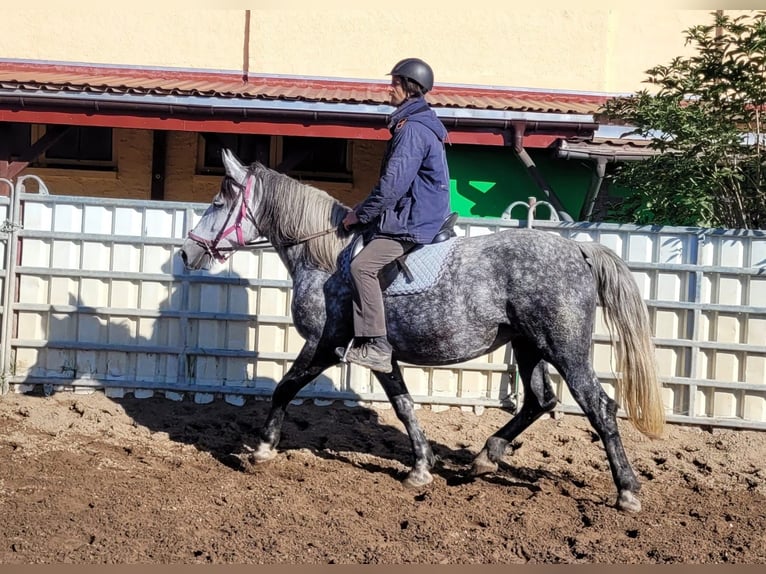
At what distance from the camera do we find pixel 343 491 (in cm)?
596

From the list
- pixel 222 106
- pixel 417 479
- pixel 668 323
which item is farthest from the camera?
pixel 222 106

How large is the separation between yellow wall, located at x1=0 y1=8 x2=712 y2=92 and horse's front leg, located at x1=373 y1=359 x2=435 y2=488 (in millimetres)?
8406

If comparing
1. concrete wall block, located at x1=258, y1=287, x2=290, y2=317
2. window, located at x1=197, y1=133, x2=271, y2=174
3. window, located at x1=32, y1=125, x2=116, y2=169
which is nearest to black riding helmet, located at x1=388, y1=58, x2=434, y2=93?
concrete wall block, located at x1=258, y1=287, x2=290, y2=317

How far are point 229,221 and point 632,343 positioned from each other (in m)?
3.02

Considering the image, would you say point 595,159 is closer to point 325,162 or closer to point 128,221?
point 325,162

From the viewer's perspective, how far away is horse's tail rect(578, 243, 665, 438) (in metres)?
6.03

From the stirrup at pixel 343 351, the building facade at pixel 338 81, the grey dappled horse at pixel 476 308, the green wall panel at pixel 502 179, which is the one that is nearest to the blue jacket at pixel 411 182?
the grey dappled horse at pixel 476 308

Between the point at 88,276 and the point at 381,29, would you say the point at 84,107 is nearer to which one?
the point at 88,276

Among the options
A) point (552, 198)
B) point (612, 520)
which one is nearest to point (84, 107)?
point (552, 198)

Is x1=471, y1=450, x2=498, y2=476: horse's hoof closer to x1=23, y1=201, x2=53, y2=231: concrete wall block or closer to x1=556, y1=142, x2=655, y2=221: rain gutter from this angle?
x1=23, y1=201, x2=53, y2=231: concrete wall block

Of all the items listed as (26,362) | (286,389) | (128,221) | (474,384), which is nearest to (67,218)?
(128,221)

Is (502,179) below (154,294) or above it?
above

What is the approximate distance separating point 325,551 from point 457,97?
9095mm

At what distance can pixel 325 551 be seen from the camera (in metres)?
4.79
